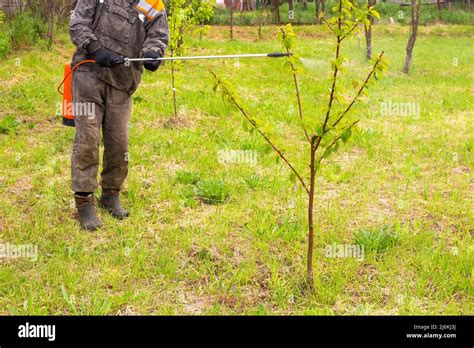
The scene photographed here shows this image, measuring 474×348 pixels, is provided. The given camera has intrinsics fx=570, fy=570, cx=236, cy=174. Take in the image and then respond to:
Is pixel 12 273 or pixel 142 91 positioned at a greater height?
pixel 142 91

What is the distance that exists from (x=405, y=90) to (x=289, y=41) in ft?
31.1

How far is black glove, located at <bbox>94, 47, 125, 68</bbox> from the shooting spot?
15.7 feet

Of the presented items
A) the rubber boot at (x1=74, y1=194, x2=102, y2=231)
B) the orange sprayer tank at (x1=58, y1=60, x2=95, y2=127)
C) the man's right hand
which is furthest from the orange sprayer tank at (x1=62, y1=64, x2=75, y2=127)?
the rubber boot at (x1=74, y1=194, x2=102, y2=231)

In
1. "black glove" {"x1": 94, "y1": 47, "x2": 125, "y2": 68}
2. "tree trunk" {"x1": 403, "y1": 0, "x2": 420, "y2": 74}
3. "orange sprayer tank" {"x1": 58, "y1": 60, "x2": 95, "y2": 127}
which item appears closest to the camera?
"black glove" {"x1": 94, "y1": 47, "x2": 125, "y2": 68}

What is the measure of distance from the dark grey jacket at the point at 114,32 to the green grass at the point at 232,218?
1.33 m

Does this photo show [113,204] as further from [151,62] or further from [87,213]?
[151,62]

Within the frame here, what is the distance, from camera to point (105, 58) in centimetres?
478

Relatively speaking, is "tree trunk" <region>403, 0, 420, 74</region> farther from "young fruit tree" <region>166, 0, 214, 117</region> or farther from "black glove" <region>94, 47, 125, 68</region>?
"black glove" <region>94, 47, 125, 68</region>

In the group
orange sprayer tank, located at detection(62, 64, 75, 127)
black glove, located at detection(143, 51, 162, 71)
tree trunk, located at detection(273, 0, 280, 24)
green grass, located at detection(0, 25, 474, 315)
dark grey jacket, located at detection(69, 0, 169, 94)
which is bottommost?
green grass, located at detection(0, 25, 474, 315)

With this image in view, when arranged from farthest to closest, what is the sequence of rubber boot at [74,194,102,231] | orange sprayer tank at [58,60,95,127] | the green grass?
orange sprayer tank at [58,60,95,127]
rubber boot at [74,194,102,231]
the green grass

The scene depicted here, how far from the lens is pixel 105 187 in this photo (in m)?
5.41

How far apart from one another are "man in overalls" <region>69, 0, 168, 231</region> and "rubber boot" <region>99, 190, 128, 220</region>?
24cm
